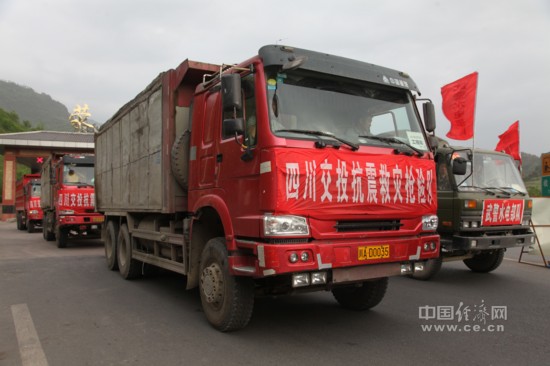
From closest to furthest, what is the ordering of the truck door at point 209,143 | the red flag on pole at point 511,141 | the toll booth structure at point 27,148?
1. the truck door at point 209,143
2. the red flag on pole at point 511,141
3. the toll booth structure at point 27,148

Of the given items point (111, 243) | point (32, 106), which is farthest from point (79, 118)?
point (32, 106)

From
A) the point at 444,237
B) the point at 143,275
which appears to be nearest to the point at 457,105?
the point at 444,237

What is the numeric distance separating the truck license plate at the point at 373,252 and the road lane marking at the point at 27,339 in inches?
114

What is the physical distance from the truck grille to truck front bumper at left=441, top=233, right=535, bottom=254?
299cm

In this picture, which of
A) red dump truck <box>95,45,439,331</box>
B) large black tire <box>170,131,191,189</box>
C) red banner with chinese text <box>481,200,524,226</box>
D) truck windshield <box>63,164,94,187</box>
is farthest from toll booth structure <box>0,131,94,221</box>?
red banner with chinese text <box>481,200,524,226</box>

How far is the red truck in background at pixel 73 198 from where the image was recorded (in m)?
12.8

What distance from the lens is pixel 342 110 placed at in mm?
4391

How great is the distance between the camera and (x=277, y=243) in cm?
373

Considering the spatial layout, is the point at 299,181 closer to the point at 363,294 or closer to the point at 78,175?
the point at 363,294

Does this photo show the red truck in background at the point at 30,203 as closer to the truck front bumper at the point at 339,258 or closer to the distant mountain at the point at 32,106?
the truck front bumper at the point at 339,258

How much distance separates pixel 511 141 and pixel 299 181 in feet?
28.0

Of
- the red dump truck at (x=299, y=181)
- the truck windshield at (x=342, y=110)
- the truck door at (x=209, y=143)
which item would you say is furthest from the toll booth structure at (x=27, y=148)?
the truck windshield at (x=342, y=110)

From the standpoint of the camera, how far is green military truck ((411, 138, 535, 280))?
694 cm

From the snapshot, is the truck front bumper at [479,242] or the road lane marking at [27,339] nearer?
the road lane marking at [27,339]
